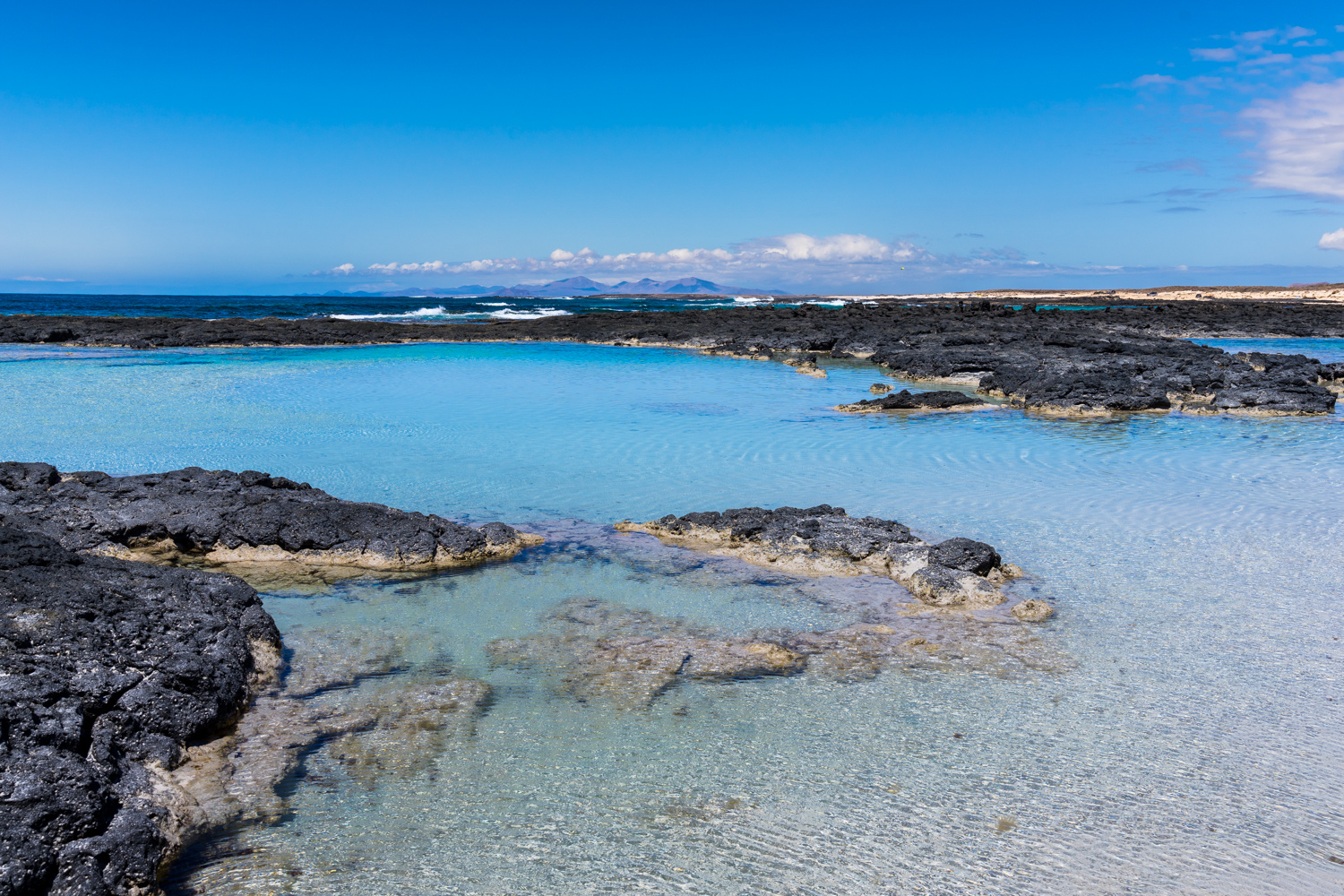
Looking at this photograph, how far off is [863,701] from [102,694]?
13.8 ft

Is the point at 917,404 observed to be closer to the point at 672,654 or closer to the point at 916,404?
the point at 916,404

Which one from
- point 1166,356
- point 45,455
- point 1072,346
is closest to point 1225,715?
point 45,455

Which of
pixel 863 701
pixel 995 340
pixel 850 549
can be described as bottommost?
pixel 863 701

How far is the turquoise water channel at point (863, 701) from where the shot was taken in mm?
3584

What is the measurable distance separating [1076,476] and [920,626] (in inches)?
239

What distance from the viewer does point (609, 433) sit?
545 inches

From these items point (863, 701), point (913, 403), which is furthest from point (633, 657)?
point (913, 403)

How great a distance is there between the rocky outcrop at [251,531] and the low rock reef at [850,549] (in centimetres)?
174

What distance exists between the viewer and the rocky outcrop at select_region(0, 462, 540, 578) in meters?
7.18

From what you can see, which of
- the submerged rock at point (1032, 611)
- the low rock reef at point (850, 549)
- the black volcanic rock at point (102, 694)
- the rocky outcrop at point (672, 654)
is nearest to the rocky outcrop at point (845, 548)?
the low rock reef at point (850, 549)

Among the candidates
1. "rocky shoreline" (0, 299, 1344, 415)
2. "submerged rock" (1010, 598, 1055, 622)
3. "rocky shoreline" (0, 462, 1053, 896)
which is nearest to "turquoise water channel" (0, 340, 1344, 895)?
"submerged rock" (1010, 598, 1055, 622)

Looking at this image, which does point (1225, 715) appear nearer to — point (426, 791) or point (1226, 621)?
point (1226, 621)

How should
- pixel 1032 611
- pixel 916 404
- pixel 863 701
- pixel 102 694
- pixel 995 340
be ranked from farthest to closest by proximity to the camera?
1. pixel 995 340
2. pixel 916 404
3. pixel 1032 611
4. pixel 863 701
5. pixel 102 694

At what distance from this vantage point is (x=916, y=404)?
17109 millimetres
